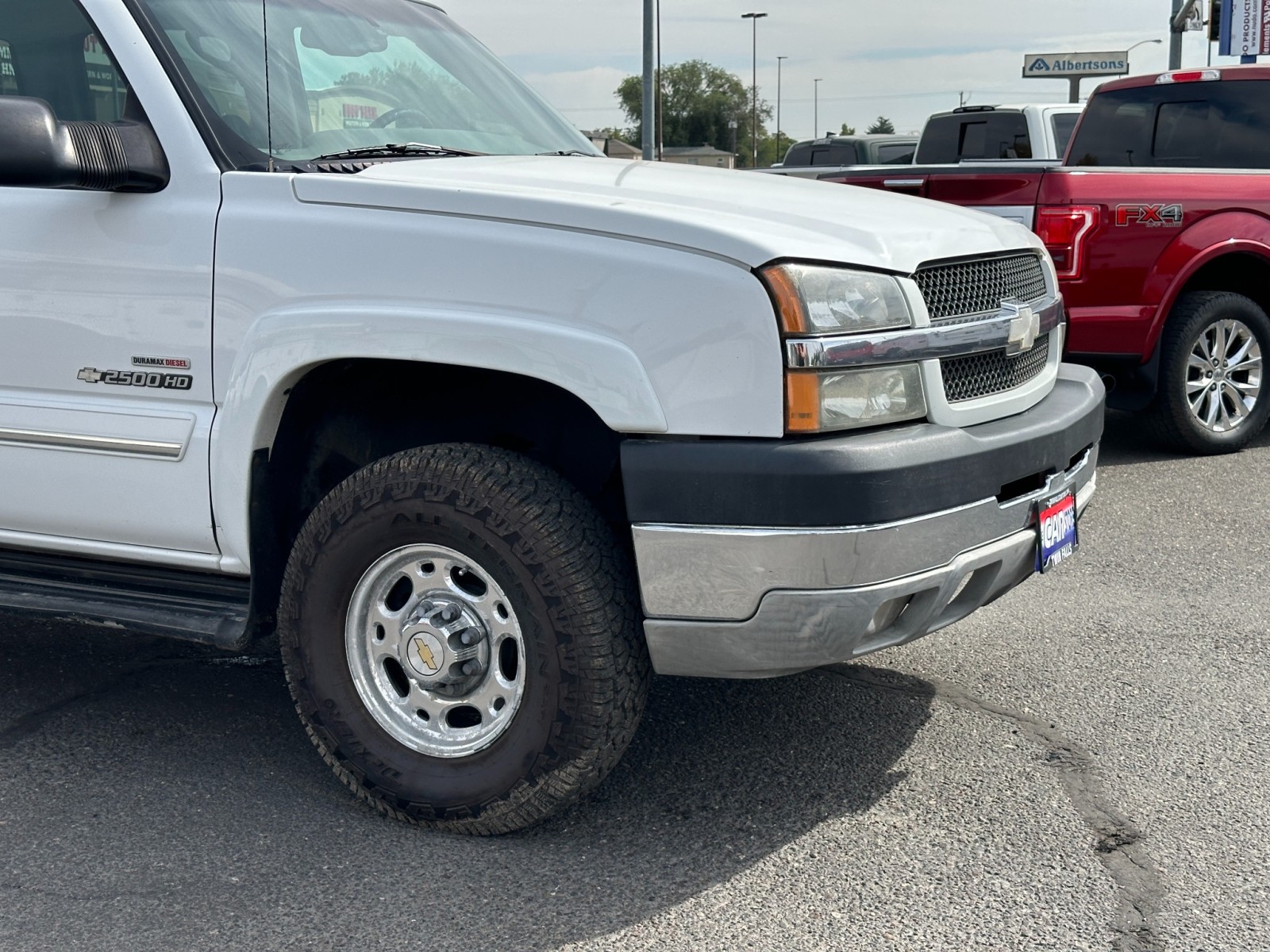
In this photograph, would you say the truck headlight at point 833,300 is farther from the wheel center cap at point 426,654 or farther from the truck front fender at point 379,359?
the wheel center cap at point 426,654

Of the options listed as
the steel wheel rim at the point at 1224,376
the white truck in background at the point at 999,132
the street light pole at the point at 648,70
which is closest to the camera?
the steel wheel rim at the point at 1224,376

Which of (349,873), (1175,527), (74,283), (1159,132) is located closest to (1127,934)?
(349,873)

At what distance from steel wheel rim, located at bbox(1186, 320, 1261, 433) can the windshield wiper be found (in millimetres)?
4831

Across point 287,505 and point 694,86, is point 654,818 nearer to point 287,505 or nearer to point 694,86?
point 287,505

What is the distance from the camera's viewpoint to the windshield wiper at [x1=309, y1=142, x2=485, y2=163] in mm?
3459

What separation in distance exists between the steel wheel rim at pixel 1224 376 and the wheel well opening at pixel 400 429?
16.3 ft

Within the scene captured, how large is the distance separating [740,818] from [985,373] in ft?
3.88

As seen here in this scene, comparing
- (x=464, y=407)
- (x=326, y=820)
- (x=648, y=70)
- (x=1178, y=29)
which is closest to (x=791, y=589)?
(x=464, y=407)

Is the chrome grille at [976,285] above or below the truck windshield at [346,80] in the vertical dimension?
below

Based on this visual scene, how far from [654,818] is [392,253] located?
1.41 m

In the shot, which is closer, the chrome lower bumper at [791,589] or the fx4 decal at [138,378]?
the chrome lower bumper at [791,589]

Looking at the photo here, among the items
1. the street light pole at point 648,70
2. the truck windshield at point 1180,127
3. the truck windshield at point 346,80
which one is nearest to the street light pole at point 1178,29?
the street light pole at point 648,70

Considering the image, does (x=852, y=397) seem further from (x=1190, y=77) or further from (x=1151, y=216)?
(x=1190, y=77)

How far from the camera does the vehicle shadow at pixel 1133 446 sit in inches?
297
